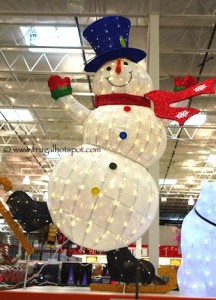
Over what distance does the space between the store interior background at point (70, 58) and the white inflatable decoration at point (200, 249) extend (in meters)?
1.29

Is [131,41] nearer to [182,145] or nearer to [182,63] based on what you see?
[182,63]

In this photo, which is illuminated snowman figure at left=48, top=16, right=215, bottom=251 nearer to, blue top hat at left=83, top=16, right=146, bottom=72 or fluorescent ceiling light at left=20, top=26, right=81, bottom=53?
blue top hat at left=83, top=16, right=146, bottom=72

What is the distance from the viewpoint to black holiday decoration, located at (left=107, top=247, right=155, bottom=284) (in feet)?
9.35

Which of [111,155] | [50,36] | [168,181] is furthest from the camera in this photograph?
[168,181]

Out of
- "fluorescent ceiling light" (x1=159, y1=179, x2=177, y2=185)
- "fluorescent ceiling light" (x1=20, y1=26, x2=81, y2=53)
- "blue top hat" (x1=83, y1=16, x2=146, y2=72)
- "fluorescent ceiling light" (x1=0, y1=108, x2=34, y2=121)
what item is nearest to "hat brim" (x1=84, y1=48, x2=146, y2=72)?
"blue top hat" (x1=83, y1=16, x2=146, y2=72)

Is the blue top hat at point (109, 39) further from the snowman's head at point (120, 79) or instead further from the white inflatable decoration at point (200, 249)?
the white inflatable decoration at point (200, 249)

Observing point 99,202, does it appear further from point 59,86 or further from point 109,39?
point 109,39

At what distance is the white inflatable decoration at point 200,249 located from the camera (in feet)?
10.9

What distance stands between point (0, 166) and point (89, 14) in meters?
13.8

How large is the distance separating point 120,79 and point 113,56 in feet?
0.64

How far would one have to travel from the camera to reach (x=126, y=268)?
2.86 m

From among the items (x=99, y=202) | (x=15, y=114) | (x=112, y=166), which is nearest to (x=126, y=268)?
(x=99, y=202)

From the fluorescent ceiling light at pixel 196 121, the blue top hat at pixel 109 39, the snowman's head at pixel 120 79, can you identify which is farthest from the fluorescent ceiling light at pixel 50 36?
the snowman's head at pixel 120 79

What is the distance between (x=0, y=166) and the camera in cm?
2012
